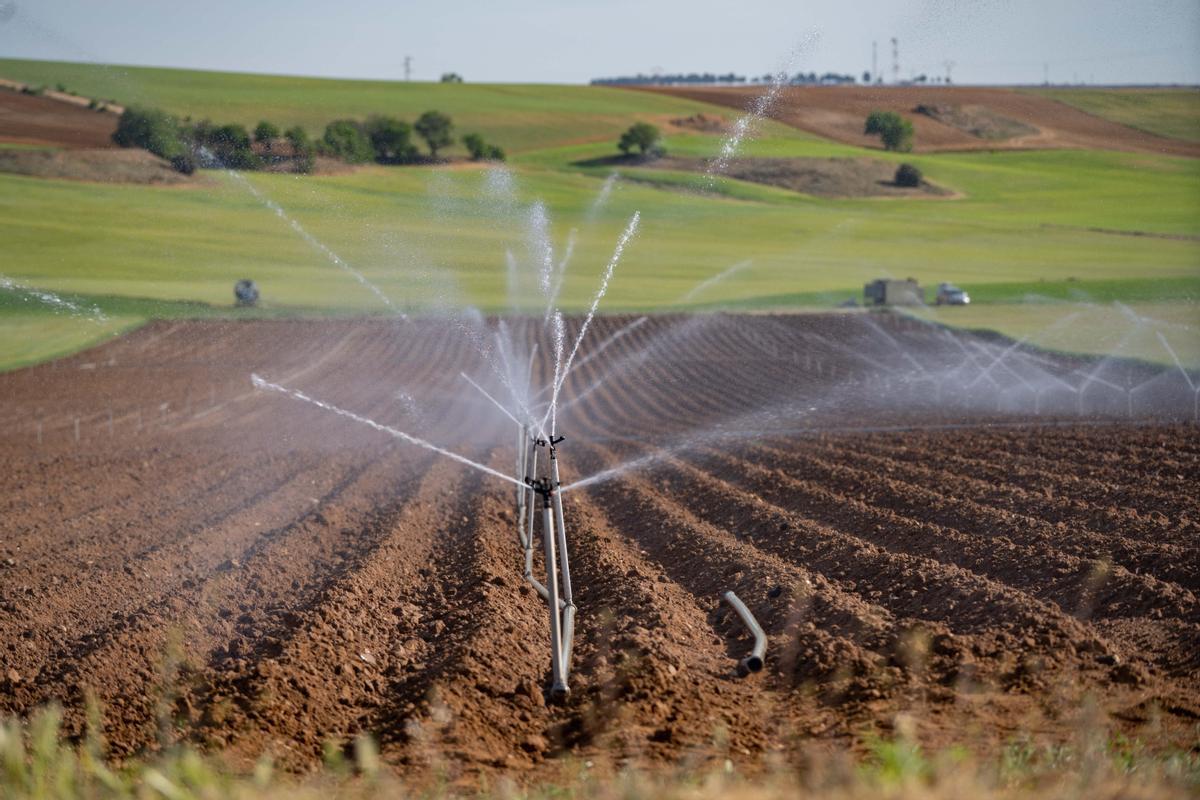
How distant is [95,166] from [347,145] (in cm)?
1111

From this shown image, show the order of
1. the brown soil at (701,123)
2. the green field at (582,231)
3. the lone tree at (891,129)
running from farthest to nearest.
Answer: the brown soil at (701,123), the lone tree at (891,129), the green field at (582,231)

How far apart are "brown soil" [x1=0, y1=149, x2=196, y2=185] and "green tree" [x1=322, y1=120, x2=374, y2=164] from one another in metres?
6.41

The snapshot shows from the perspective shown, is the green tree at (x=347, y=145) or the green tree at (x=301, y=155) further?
the green tree at (x=347, y=145)

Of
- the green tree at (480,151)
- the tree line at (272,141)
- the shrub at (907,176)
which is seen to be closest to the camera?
the tree line at (272,141)

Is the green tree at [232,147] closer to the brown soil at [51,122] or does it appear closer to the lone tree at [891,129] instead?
the brown soil at [51,122]

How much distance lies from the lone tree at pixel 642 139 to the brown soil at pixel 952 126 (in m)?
5.76

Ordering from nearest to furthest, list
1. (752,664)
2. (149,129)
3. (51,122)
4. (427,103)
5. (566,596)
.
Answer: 1. (752,664)
2. (566,596)
3. (149,129)
4. (51,122)
5. (427,103)

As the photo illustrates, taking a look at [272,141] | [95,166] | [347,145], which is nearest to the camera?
[272,141]

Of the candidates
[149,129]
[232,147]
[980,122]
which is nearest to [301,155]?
[232,147]

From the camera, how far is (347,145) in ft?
172

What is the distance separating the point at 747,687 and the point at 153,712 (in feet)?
11.4

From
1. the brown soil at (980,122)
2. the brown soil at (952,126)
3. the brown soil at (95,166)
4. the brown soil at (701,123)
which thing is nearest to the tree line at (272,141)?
the brown soil at (95,166)

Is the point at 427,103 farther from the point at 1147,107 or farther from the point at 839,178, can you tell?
the point at 1147,107

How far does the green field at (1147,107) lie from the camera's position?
52.9 m
